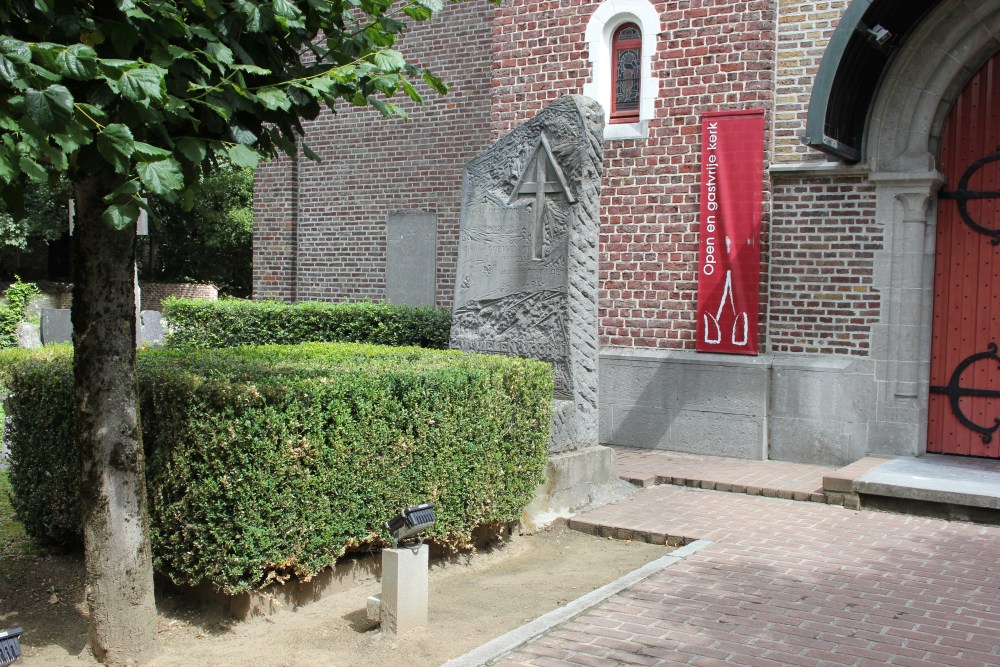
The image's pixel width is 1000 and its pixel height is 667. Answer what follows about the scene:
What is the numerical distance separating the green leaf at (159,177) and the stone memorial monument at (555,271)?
13.7 feet

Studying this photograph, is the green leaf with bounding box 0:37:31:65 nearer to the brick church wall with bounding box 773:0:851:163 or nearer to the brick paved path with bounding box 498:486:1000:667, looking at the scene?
the brick paved path with bounding box 498:486:1000:667

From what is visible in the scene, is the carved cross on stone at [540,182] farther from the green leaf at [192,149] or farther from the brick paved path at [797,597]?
the green leaf at [192,149]

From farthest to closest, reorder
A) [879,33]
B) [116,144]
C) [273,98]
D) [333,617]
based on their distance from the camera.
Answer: [879,33] → [333,617] → [273,98] → [116,144]

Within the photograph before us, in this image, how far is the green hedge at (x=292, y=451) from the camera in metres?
4.72

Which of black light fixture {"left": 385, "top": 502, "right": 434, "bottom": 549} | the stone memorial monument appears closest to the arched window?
the stone memorial monument

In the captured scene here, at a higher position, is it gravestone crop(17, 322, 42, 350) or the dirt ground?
gravestone crop(17, 322, 42, 350)

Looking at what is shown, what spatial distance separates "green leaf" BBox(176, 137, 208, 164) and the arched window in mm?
7296

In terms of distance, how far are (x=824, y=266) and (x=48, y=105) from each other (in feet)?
25.2

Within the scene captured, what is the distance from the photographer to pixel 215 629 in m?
4.88

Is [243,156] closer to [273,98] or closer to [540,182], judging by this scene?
[273,98]

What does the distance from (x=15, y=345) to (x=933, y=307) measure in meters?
14.4

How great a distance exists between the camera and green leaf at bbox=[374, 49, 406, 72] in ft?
13.1

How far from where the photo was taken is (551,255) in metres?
7.42

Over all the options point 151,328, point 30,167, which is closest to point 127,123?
point 30,167
